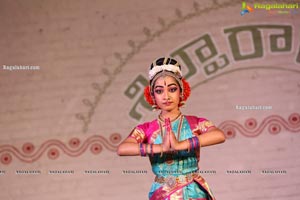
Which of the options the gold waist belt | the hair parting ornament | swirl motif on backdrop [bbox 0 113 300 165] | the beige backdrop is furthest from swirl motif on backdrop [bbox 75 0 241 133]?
the gold waist belt

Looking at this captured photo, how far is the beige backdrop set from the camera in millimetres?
3627

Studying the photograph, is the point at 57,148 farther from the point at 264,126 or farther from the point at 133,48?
the point at 264,126

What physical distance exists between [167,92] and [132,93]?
1302 mm

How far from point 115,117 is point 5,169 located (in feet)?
2.47

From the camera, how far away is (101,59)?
3.69 meters

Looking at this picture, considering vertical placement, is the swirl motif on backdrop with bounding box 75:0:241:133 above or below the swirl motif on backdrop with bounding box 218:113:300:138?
above

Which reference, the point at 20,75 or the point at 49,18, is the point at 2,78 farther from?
the point at 49,18

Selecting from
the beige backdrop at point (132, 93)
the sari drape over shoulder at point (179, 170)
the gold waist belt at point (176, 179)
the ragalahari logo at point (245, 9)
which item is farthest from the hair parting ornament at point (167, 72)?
the ragalahari logo at point (245, 9)

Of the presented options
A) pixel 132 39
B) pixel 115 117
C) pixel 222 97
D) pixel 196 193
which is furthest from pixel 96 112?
pixel 196 193

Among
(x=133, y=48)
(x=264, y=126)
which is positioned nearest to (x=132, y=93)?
(x=133, y=48)

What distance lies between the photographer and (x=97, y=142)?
3.68 meters

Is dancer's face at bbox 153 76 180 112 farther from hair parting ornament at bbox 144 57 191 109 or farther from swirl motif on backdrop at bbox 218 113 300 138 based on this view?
swirl motif on backdrop at bbox 218 113 300 138

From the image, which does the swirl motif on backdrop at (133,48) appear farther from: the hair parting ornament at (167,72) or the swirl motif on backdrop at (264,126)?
the hair parting ornament at (167,72)

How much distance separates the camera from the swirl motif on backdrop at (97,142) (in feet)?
11.9
